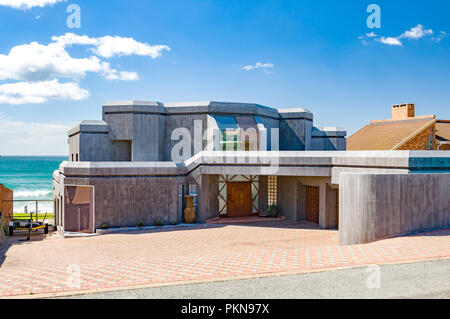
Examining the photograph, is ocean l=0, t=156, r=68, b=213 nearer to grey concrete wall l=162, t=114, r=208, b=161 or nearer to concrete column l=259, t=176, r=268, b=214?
grey concrete wall l=162, t=114, r=208, b=161

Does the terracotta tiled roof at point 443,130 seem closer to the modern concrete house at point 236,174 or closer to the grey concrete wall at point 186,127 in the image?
the modern concrete house at point 236,174

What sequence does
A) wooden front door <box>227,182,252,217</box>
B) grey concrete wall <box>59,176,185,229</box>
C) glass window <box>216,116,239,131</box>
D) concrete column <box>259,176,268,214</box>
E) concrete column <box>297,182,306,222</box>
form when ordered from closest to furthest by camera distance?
grey concrete wall <box>59,176,185,229</box> < concrete column <box>297,182,306,222</box> < wooden front door <box>227,182,252,217</box> < concrete column <box>259,176,268,214</box> < glass window <box>216,116,239,131</box>

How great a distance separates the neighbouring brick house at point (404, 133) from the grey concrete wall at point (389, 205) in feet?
48.2

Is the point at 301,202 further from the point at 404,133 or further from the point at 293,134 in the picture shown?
the point at 404,133

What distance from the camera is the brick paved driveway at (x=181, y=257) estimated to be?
749 centimetres

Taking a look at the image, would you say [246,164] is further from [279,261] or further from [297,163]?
[279,261]

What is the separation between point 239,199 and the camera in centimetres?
2025

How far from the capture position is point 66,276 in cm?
780

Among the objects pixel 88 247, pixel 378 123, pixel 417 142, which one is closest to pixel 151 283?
pixel 88 247

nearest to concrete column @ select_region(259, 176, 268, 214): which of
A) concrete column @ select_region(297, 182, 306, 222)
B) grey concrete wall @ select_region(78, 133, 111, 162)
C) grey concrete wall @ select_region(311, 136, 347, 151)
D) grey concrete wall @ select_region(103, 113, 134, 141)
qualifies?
concrete column @ select_region(297, 182, 306, 222)

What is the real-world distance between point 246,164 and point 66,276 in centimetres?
1052

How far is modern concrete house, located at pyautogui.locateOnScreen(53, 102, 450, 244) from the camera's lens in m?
10.9

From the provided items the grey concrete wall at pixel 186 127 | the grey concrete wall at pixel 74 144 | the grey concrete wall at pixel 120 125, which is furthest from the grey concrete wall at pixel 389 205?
the grey concrete wall at pixel 74 144

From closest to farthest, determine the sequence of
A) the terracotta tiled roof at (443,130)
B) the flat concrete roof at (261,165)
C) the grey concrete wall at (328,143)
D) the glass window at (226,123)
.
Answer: the flat concrete roof at (261,165)
the glass window at (226,123)
the grey concrete wall at (328,143)
the terracotta tiled roof at (443,130)
